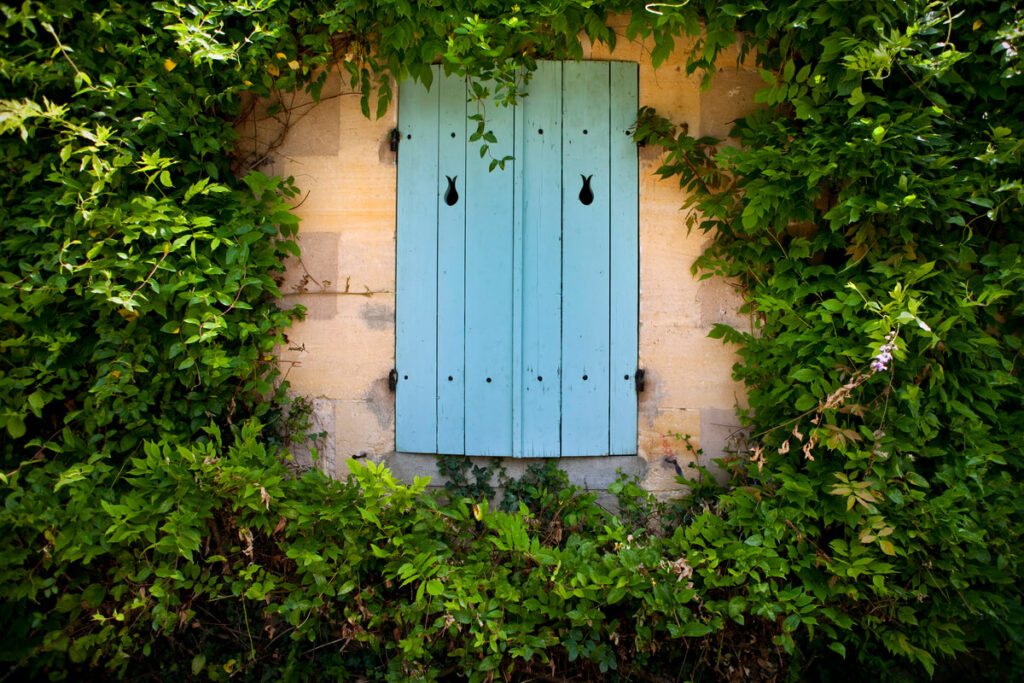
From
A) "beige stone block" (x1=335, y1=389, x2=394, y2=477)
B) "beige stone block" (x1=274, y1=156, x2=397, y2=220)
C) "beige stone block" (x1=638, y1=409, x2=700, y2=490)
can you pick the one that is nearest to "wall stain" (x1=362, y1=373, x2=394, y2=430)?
"beige stone block" (x1=335, y1=389, x2=394, y2=477)

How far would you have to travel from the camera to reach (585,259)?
3033 millimetres

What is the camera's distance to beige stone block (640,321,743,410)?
305 centimetres

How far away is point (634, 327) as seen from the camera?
3051 mm

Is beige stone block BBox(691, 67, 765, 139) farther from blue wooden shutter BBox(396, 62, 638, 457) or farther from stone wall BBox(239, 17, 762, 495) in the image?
blue wooden shutter BBox(396, 62, 638, 457)

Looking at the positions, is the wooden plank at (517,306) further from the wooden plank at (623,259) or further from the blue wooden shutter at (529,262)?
the wooden plank at (623,259)

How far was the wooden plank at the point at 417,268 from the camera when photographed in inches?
121

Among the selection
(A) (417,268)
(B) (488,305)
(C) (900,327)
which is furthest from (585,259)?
(C) (900,327)

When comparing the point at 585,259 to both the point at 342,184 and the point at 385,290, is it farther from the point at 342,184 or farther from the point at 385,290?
the point at 342,184

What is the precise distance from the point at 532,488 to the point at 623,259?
3.93ft

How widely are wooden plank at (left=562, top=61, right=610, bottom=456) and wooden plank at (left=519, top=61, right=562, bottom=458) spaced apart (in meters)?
0.04

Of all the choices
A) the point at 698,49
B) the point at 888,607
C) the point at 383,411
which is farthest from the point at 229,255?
the point at 888,607

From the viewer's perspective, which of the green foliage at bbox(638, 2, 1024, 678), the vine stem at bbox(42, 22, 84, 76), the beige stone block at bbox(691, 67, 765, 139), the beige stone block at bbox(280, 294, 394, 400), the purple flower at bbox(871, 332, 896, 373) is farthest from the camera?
the beige stone block at bbox(280, 294, 394, 400)

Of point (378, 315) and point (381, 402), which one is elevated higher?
point (378, 315)

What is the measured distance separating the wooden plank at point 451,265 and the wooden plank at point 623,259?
2.43ft
